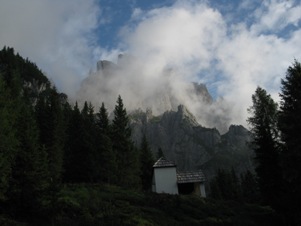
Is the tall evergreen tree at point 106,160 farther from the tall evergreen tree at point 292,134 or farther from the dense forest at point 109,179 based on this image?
the tall evergreen tree at point 292,134

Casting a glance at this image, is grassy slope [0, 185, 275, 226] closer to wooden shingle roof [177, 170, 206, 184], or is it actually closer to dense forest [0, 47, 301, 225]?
dense forest [0, 47, 301, 225]

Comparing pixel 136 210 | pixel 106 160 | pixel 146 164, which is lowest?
pixel 136 210

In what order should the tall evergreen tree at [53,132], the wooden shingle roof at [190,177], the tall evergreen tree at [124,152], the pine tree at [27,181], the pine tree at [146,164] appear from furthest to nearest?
the pine tree at [146,164] → the tall evergreen tree at [124,152] → the tall evergreen tree at [53,132] → the wooden shingle roof at [190,177] → the pine tree at [27,181]

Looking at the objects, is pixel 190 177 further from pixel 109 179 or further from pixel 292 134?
pixel 292 134

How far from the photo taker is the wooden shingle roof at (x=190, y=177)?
4978cm

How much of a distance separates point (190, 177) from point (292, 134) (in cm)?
2792

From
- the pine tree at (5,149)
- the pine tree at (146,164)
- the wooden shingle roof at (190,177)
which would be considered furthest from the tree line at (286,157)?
the pine tree at (146,164)

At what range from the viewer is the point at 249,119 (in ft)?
145

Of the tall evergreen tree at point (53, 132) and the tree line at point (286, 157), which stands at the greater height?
the tall evergreen tree at point (53, 132)

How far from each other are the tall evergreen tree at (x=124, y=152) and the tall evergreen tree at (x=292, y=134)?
3059cm

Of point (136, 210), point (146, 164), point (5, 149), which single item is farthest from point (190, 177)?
point (5, 149)

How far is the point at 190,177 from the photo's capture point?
50.3m

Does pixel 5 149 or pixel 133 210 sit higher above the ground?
pixel 5 149

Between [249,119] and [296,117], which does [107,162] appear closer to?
[249,119]
